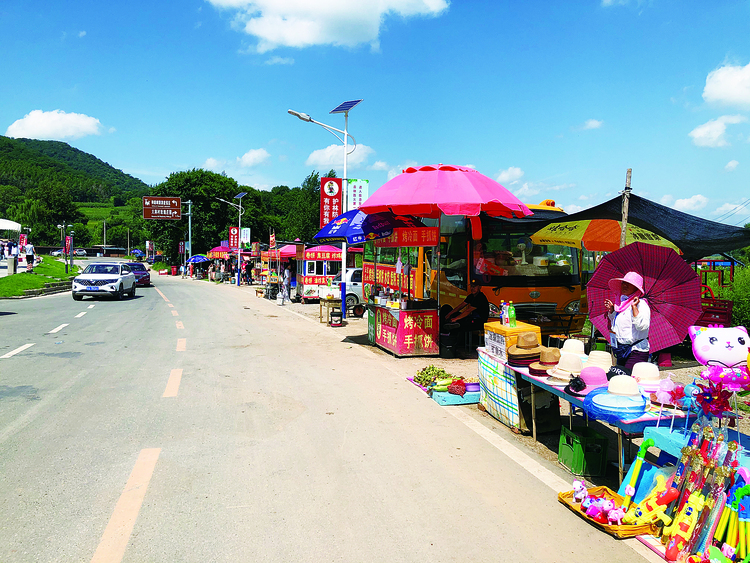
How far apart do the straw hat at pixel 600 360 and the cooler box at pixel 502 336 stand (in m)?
0.92

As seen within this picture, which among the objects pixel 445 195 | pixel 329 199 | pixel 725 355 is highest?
pixel 329 199

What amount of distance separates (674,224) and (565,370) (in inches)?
177

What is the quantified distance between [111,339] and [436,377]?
27.8 ft

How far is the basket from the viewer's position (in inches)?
139

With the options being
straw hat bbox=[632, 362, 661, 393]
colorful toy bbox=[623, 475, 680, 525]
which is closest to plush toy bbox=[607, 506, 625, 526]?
colorful toy bbox=[623, 475, 680, 525]

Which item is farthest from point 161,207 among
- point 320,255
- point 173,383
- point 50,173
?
point 50,173

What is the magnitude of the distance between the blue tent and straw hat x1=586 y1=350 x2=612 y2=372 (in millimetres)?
6164

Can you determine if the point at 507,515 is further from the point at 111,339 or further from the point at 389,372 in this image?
the point at 111,339

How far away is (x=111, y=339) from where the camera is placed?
39.9 ft

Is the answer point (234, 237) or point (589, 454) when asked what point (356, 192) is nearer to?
point (589, 454)

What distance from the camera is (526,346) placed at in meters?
5.57

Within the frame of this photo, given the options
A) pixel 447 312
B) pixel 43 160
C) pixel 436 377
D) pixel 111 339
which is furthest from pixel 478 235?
pixel 43 160

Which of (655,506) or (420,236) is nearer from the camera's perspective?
(655,506)

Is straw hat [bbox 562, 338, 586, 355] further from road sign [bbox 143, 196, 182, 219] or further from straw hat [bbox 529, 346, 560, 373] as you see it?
road sign [bbox 143, 196, 182, 219]
